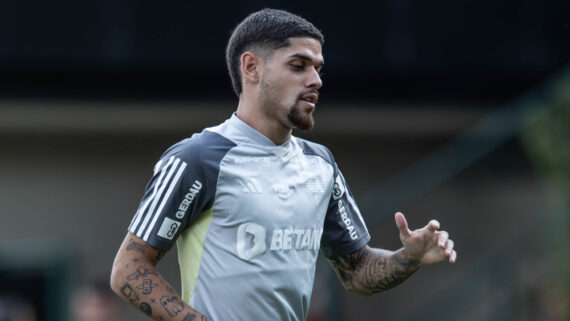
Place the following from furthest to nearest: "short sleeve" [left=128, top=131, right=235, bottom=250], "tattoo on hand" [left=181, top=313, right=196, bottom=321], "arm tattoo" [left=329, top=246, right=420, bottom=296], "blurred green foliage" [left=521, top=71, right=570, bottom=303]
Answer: "blurred green foliage" [left=521, top=71, right=570, bottom=303], "arm tattoo" [left=329, top=246, right=420, bottom=296], "short sleeve" [left=128, top=131, right=235, bottom=250], "tattoo on hand" [left=181, top=313, right=196, bottom=321]

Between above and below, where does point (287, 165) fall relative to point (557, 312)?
above

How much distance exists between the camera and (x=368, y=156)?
451 inches

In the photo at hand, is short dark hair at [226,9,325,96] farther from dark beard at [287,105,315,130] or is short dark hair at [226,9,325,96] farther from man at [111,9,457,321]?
dark beard at [287,105,315,130]

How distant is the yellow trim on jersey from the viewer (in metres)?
3.91

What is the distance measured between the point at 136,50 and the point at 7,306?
Answer: 12.5ft

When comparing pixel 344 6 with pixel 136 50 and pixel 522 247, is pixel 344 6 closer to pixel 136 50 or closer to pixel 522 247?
pixel 136 50

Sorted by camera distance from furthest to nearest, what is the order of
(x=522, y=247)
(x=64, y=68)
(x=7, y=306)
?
(x=64, y=68)
(x=522, y=247)
(x=7, y=306)

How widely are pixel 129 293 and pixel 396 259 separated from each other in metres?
1.29

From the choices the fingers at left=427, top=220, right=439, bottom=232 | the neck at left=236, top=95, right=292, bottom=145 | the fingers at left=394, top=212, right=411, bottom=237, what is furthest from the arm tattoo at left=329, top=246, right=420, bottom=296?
the neck at left=236, top=95, right=292, bottom=145

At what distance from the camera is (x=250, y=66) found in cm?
412

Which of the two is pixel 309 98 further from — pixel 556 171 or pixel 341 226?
pixel 556 171

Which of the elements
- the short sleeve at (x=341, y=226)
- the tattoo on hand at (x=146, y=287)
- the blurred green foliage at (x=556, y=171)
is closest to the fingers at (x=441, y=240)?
the short sleeve at (x=341, y=226)

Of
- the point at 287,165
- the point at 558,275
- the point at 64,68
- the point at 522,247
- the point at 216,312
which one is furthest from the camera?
the point at 64,68

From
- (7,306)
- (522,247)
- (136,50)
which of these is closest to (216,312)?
(7,306)
